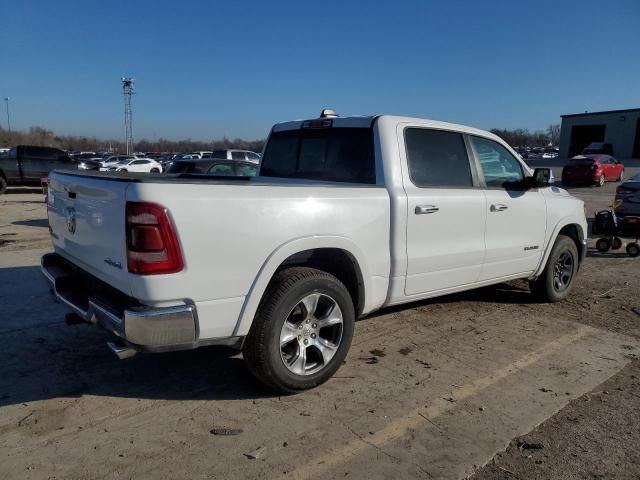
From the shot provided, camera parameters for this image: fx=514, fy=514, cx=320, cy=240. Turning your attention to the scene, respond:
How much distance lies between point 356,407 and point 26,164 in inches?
827

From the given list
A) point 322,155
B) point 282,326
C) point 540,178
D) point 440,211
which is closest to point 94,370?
point 282,326

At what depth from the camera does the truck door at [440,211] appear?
414cm

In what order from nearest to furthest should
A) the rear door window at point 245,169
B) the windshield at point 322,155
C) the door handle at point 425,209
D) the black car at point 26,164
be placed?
the door handle at point 425,209, the windshield at point 322,155, the rear door window at point 245,169, the black car at point 26,164

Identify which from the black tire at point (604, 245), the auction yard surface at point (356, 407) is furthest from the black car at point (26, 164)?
the black tire at point (604, 245)

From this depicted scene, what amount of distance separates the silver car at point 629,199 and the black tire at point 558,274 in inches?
226

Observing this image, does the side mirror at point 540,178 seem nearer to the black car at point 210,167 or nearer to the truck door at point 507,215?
the truck door at point 507,215

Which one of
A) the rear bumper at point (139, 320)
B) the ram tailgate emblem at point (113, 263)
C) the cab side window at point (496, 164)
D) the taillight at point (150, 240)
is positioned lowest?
the rear bumper at point (139, 320)

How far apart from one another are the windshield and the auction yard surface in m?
1.51

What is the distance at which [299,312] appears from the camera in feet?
11.5

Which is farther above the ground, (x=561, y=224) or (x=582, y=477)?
(x=561, y=224)

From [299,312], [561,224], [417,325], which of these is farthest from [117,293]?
[561,224]

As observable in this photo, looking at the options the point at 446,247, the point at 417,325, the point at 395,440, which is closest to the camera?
the point at 395,440

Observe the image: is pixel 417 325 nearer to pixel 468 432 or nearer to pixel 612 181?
pixel 468 432

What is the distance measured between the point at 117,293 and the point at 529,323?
397 centimetres
